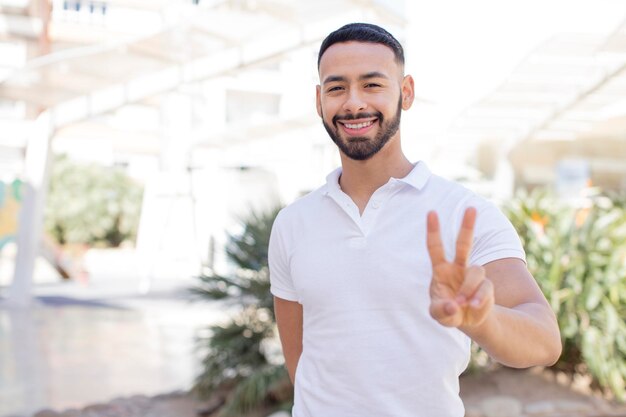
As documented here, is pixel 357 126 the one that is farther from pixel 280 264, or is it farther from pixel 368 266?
pixel 280 264

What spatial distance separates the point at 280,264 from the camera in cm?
189

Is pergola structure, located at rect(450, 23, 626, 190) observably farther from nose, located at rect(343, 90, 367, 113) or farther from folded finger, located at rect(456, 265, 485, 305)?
folded finger, located at rect(456, 265, 485, 305)

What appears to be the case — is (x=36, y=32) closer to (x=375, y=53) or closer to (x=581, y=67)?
(x=581, y=67)

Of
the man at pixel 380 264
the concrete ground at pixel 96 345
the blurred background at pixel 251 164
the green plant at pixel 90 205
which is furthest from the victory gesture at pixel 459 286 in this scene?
the green plant at pixel 90 205

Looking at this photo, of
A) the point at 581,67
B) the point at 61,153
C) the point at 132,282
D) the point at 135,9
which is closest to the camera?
the point at 581,67

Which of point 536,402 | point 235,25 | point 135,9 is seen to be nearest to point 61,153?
point 135,9

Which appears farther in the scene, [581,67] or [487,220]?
[581,67]

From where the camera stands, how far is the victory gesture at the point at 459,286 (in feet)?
3.87

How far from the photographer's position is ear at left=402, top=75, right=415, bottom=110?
1.76m

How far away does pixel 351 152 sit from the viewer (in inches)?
67.3

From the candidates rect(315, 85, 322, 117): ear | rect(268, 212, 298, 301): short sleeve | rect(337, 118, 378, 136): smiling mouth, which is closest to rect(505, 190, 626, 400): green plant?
rect(268, 212, 298, 301): short sleeve

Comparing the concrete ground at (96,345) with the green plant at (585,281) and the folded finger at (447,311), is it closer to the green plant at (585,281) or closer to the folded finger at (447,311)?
the green plant at (585,281)

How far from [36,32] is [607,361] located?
88.6ft

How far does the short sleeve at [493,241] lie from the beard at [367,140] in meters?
0.27
